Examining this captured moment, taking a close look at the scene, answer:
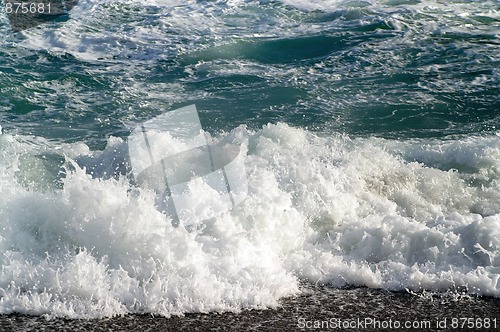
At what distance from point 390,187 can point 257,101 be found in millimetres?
3289

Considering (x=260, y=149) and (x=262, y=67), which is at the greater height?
(x=260, y=149)

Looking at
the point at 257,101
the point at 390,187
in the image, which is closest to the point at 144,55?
the point at 257,101

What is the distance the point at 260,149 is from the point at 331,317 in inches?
131

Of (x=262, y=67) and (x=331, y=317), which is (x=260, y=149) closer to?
(x=331, y=317)

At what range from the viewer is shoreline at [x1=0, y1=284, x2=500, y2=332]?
5168mm

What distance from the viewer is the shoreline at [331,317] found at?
517 centimetres

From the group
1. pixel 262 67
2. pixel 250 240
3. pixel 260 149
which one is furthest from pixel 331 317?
pixel 262 67

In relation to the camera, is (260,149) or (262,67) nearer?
(260,149)

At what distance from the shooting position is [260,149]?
8.35 metres

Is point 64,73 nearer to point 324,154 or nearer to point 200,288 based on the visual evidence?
point 324,154

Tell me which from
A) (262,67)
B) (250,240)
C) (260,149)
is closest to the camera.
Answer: (250,240)

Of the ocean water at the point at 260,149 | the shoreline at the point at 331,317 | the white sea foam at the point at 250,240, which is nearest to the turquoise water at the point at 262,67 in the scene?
the ocean water at the point at 260,149

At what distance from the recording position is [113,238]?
235 inches

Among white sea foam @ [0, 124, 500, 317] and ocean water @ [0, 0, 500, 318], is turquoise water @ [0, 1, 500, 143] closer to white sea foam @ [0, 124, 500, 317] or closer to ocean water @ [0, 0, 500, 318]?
ocean water @ [0, 0, 500, 318]
